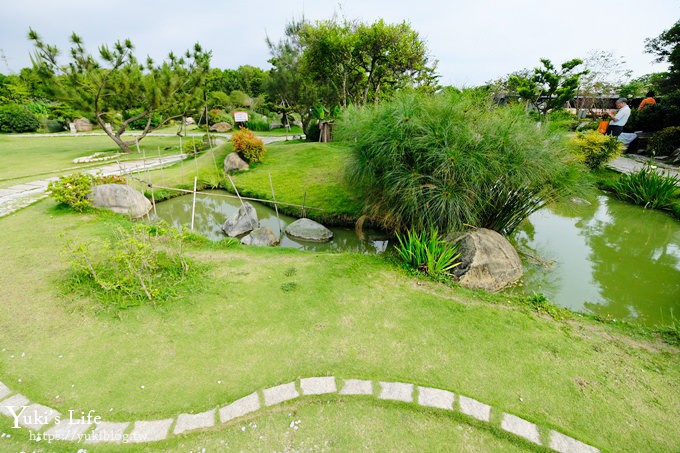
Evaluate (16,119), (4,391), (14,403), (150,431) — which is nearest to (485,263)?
(150,431)

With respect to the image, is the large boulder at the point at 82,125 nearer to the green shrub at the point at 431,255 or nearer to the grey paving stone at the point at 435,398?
the green shrub at the point at 431,255

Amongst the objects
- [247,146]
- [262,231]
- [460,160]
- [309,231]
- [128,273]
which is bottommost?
[309,231]

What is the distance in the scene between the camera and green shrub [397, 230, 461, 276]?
14.0 feet

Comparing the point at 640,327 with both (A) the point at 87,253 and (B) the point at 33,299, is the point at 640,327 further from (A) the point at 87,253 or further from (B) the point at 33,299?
(B) the point at 33,299

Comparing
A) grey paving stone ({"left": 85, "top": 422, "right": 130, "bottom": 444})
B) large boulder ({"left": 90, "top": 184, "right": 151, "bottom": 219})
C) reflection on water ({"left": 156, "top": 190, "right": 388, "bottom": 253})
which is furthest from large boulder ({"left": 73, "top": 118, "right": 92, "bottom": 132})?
grey paving stone ({"left": 85, "top": 422, "right": 130, "bottom": 444})

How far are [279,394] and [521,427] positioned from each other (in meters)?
1.72

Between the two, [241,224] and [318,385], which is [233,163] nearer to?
[241,224]

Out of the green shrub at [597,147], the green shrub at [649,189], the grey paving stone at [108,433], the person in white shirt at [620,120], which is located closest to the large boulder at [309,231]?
the grey paving stone at [108,433]

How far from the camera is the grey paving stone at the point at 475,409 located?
89.4 inches

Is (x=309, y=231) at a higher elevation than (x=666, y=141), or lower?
lower

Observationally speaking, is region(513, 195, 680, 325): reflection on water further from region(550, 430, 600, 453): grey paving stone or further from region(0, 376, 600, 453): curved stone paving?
region(0, 376, 600, 453): curved stone paving

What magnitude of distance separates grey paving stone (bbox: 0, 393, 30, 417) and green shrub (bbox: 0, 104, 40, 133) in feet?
82.5

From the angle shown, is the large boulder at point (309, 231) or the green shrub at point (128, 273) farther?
the large boulder at point (309, 231)

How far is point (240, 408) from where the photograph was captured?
2309mm
